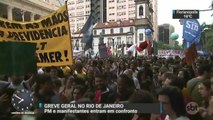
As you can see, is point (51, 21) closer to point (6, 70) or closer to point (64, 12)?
point (64, 12)

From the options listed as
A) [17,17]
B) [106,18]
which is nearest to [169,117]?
[17,17]

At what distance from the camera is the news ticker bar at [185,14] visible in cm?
2010

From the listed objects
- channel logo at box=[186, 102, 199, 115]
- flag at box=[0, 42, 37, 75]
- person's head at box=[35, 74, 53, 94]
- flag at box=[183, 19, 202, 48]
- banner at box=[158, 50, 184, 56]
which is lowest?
banner at box=[158, 50, 184, 56]

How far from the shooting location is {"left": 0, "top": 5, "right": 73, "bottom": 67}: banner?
21.5 feet

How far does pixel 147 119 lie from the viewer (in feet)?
11.5

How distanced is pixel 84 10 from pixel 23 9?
9639cm

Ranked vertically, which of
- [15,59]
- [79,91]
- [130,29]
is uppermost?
[130,29]

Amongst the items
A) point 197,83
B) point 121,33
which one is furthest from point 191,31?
point 121,33

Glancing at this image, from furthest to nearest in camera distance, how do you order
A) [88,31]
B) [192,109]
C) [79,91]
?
1. [88,31]
2. [79,91]
3. [192,109]

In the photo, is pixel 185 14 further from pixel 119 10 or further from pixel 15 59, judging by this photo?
→ pixel 119 10

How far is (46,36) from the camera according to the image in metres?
6.59

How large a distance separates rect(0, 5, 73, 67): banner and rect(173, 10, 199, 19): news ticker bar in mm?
14020

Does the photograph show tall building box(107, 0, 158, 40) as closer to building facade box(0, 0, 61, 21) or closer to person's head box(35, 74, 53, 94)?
building facade box(0, 0, 61, 21)

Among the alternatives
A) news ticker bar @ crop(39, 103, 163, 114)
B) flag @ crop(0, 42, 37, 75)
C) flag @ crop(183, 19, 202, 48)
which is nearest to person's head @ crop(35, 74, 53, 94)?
flag @ crop(0, 42, 37, 75)
